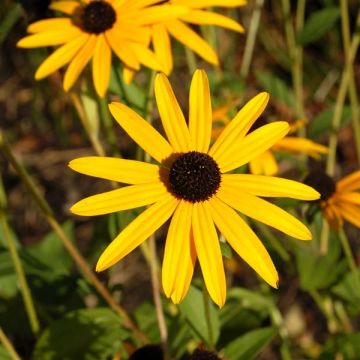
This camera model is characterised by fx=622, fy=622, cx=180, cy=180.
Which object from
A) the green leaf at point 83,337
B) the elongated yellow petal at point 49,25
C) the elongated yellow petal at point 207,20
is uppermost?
the elongated yellow petal at point 207,20

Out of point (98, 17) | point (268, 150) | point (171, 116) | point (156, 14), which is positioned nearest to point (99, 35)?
point (98, 17)

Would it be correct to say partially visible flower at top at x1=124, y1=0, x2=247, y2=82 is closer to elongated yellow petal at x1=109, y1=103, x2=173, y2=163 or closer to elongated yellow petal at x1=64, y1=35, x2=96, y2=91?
elongated yellow petal at x1=64, y1=35, x2=96, y2=91

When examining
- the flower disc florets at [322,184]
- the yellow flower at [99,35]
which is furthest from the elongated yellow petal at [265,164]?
the yellow flower at [99,35]

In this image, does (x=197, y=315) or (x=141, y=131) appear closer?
(x=141, y=131)

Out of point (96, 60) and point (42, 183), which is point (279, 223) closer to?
point (96, 60)

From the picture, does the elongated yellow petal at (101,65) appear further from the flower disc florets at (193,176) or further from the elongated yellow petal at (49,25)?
the flower disc florets at (193,176)

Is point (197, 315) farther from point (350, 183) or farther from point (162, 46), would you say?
point (162, 46)
